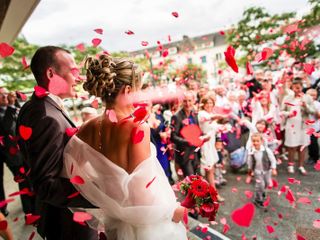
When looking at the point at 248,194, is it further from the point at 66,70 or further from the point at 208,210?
the point at 66,70

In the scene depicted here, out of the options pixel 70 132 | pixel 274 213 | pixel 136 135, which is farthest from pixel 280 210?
pixel 70 132

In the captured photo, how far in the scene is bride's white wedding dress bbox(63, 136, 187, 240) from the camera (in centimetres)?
143

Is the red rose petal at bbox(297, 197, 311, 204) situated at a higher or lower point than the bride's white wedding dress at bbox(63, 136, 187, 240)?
lower

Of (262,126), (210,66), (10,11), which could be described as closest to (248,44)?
(262,126)

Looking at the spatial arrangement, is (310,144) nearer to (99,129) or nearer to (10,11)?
(99,129)

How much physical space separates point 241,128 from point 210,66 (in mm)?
55045

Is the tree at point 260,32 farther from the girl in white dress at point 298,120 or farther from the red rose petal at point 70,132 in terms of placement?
the red rose petal at point 70,132

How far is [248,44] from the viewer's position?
848 inches

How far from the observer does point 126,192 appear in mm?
1441

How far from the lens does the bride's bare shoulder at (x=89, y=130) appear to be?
1.52 m

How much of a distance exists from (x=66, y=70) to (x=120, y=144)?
0.74m

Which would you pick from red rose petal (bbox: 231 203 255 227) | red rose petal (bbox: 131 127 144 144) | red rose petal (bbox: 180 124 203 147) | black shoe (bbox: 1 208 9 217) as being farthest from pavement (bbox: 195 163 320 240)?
black shoe (bbox: 1 208 9 217)

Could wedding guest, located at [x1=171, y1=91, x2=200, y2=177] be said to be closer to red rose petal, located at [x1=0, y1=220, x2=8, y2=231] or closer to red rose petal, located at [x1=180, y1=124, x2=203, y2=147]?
red rose petal, located at [x1=180, y1=124, x2=203, y2=147]

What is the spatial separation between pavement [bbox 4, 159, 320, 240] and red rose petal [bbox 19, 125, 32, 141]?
201 cm
